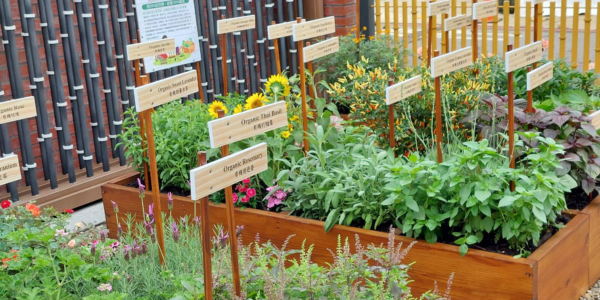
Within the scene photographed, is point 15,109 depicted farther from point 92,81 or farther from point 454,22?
point 454,22

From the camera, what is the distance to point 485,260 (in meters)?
2.66

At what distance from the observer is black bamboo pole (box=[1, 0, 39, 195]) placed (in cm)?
390

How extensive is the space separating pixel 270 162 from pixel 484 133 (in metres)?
1.06

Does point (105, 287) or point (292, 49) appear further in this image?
point (292, 49)

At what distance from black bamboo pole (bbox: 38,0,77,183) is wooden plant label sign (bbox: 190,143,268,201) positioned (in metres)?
2.51

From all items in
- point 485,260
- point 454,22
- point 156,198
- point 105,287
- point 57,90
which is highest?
point 454,22

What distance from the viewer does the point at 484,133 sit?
3.44m

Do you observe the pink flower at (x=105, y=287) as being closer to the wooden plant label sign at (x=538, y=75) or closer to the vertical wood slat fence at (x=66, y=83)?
the vertical wood slat fence at (x=66, y=83)

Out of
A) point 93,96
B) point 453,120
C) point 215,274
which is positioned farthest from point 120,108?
point 215,274

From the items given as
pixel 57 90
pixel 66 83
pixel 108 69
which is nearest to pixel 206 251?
pixel 57 90

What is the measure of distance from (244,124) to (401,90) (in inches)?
46.9

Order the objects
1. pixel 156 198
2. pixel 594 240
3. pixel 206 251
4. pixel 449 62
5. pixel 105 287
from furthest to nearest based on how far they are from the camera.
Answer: pixel 449 62, pixel 594 240, pixel 156 198, pixel 105 287, pixel 206 251

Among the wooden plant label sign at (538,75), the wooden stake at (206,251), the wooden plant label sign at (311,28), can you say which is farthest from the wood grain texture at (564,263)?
the wooden plant label sign at (311,28)

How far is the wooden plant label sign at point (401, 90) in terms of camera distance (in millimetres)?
3111
